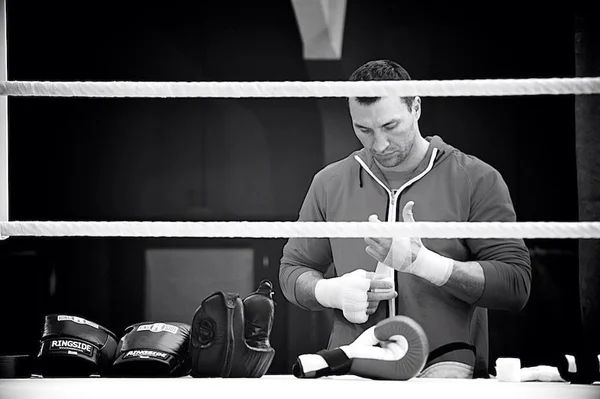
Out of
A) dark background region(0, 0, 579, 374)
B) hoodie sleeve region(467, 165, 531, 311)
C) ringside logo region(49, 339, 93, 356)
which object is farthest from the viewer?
dark background region(0, 0, 579, 374)

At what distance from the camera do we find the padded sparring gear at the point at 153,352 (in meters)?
1.28

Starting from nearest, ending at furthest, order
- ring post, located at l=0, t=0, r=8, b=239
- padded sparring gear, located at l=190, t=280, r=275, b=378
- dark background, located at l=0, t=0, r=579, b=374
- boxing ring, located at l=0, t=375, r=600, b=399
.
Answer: boxing ring, located at l=0, t=375, r=600, b=399, ring post, located at l=0, t=0, r=8, b=239, padded sparring gear, located at l=190, t=280, r=275, b=378, dark background, located at l=0, t=0, r=579, b=374

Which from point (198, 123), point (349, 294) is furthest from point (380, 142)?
point (198, 123)

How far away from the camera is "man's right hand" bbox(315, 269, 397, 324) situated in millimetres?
1592

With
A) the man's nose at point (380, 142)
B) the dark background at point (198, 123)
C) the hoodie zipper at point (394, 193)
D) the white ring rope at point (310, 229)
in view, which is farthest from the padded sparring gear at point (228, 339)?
the dark background at point (198, 123)

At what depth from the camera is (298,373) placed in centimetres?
107

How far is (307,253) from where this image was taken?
1.80 metres

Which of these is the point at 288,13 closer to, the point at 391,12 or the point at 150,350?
the point at 391,12

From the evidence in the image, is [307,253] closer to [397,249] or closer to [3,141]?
[397,249]

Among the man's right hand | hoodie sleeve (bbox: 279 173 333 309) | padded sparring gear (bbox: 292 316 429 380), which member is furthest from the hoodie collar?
padded sparring gear (bbox: 292 316 429 380)

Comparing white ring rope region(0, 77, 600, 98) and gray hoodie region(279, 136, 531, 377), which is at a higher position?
white ring rope region(0, 77, 600, 98)

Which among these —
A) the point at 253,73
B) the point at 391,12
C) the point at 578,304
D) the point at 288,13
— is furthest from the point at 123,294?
the point at 578,304

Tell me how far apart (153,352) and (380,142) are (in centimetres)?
73

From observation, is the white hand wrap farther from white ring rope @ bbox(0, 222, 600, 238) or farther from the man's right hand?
white ring rope @ bbox(0, 222, 600, 238)
